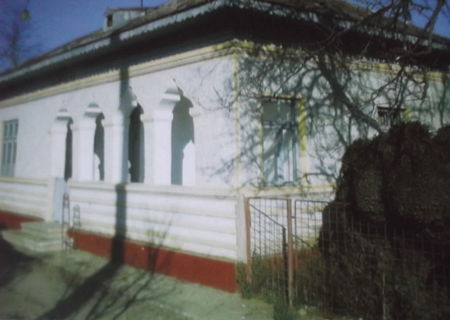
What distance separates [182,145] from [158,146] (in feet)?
8.92

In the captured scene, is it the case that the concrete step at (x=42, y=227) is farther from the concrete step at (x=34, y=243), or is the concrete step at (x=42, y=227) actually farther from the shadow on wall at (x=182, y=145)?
the shadow on wall at (x=182, y=145)

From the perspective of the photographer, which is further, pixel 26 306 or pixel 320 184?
pixel 320 184

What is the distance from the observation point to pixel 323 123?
8086mm

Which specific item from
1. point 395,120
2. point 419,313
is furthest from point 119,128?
point 419,313

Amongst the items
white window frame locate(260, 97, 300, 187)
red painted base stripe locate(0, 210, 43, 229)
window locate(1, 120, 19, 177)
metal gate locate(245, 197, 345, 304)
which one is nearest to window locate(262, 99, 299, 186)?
white window frame locate(260, 97, 300, 187)

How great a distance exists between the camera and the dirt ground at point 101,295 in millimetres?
5984

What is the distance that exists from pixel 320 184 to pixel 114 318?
4098 millimetres

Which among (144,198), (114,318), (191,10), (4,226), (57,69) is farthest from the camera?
(4,226)

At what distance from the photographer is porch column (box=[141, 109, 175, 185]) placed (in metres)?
8.34

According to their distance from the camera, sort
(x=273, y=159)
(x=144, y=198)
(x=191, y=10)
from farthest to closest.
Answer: (x=144, y=198) < (x=273, y=159) < (x=191, y=10)

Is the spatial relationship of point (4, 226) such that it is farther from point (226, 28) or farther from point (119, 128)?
point (226, 28)

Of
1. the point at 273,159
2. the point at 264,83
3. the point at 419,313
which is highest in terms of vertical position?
the point at 264,83

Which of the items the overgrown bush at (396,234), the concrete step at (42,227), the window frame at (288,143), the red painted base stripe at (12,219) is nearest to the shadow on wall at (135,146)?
the concrete step at (42,227)

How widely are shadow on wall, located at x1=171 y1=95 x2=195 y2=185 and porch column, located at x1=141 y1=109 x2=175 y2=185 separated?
8.10 feet
